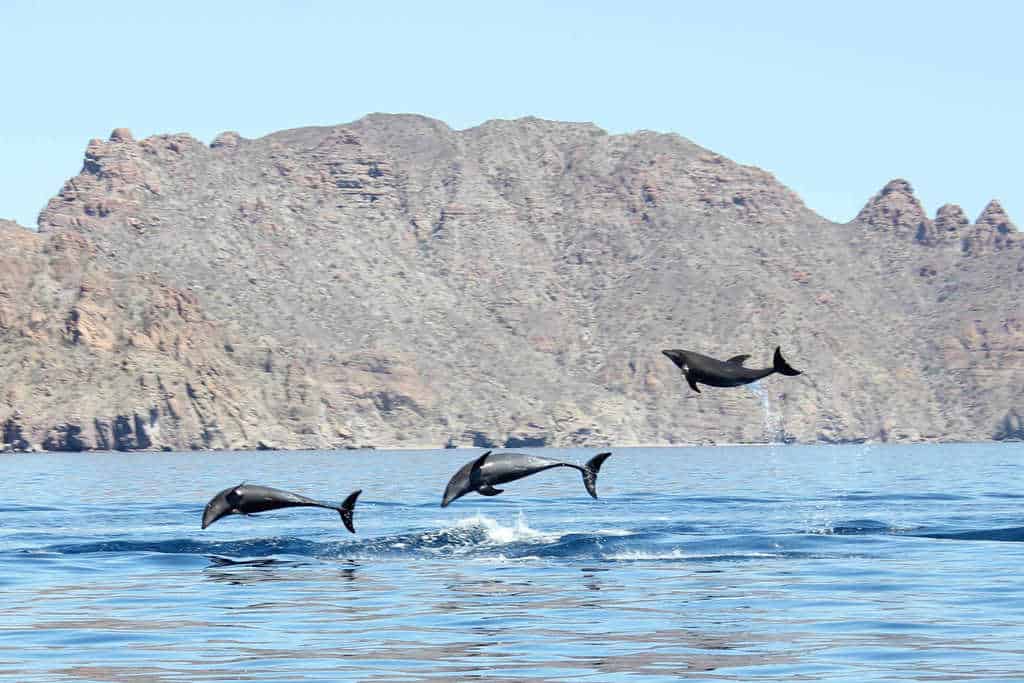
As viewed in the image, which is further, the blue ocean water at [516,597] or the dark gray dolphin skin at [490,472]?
the dark gray dolphin skin at [490,472]

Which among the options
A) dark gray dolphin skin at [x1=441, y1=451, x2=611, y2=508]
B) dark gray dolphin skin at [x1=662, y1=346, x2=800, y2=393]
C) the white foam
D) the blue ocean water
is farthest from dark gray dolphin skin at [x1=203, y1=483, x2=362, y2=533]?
the white foam

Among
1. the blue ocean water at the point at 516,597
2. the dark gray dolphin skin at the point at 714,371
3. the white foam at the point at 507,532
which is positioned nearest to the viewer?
the blue ocean water at the point at 516,597

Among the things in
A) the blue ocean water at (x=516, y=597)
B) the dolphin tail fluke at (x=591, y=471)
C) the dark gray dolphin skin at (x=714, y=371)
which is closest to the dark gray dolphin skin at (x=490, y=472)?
the dolphin tail fluke at (x=591, y=471)

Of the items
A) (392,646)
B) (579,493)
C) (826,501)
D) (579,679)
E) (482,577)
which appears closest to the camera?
(579,679)

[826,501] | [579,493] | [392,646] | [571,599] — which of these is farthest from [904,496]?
[392,646]

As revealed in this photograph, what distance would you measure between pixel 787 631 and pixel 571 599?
5234 millimetres

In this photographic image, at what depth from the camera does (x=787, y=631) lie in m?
22.9

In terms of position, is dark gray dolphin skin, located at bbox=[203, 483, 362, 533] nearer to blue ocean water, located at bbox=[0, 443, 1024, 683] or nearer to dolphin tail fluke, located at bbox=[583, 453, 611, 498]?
blue ocean water, located at bbox=[0, 443, 1024, 683]

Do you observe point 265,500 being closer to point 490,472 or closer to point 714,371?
point 490,472

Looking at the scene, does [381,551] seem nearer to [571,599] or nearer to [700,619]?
[571,599]

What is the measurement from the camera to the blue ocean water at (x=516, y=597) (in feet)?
65.5

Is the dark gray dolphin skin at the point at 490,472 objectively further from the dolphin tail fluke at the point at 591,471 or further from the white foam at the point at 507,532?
the white foam at the point at 507,532

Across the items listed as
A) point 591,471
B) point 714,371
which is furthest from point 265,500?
point 714,371

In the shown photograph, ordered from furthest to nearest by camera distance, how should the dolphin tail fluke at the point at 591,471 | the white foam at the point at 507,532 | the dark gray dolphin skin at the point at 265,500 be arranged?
1. the white foam at the point at 507,532
2. the dolphin tail fluke at the point at 591,471
3. the dark gray dolphin skin at the point at 265,500
